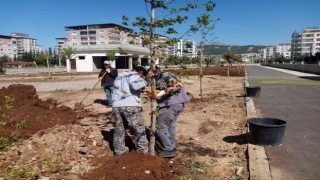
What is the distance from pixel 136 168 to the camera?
4480mm

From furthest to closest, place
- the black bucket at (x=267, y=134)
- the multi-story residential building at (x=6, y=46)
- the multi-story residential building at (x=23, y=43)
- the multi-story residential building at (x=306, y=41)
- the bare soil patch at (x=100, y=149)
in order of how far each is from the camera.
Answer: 1. the multi-story residential building at (x=23, y=43)
2. the multi-story residential building at (x=306, y=41)
3. the multi-story residential building at (x=6, y=46)
4. the black bucket at (x=267, y=134)
5. the bare soil patch at (x=100, y=149)

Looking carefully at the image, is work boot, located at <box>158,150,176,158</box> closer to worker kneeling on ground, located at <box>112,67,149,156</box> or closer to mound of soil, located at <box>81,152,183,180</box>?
mound of soil, located at <box>81,152,183,180</box>

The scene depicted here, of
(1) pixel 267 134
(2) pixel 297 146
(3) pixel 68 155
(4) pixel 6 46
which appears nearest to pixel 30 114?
(3) pixel 68 155

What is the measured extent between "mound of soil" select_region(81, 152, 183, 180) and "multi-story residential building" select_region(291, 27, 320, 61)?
163748mm

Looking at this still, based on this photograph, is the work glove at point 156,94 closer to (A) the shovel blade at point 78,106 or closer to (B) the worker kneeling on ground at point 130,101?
(B) the worker kneeling on ground at point 130,101

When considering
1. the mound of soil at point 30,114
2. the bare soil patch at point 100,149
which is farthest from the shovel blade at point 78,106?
the bare soil patch at point 100,149

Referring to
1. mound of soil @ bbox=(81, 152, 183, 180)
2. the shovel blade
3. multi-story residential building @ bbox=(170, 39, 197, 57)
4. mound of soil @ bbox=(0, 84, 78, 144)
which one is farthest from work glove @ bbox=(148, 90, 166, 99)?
the shovel blade

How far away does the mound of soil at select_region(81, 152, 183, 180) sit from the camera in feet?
14.2

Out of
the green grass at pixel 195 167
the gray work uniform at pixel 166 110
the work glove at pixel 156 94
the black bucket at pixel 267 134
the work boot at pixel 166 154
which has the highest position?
the work glove at pixel 156 94

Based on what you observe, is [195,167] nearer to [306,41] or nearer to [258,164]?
[258,164]

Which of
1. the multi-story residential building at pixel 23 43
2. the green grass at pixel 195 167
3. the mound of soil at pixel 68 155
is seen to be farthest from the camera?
the multi-story residential building at pixel 23 43

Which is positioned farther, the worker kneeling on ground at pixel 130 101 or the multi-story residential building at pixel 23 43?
the multi-story residential building at pixel 23 43

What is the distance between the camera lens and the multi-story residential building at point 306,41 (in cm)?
15688

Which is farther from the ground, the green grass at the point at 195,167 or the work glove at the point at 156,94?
the work glove at the point at 156,94
